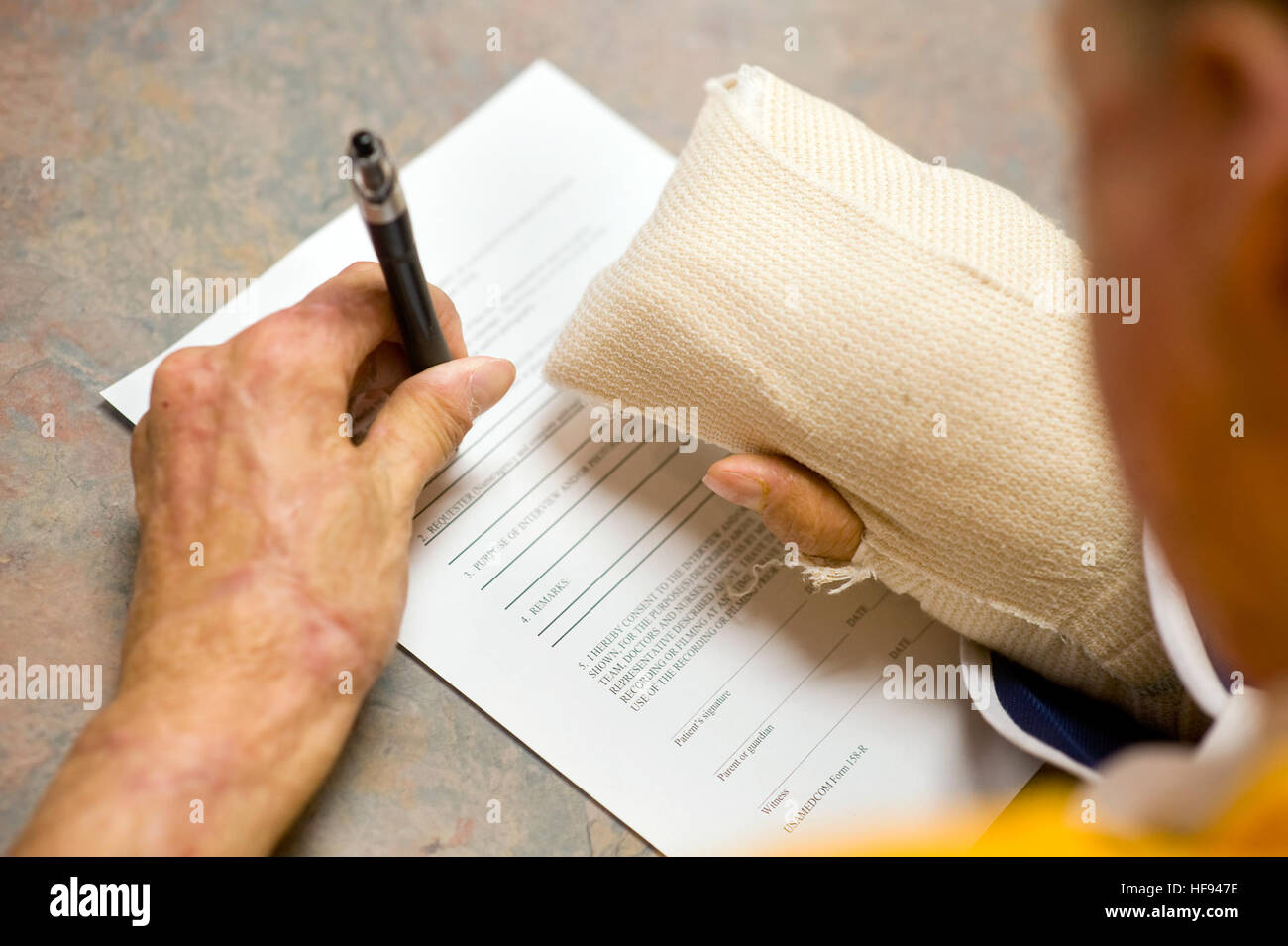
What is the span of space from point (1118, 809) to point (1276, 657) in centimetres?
9

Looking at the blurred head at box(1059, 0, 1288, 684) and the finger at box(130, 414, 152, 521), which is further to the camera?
the finger at box(130, 414, 152, 521)

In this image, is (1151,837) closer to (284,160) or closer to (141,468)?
(141,468)

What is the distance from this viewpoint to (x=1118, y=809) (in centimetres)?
38

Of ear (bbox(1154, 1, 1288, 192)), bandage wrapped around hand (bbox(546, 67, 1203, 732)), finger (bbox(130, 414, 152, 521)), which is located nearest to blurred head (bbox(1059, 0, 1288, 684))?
ear (bbox(1154, 1, 1288, 192))

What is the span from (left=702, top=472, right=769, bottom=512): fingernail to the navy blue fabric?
18cm

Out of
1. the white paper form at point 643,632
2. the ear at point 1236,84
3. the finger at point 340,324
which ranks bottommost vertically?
the white paper form at point 643,632

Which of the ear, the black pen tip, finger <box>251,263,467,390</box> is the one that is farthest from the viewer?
finger <box>251,263,467,390</box>

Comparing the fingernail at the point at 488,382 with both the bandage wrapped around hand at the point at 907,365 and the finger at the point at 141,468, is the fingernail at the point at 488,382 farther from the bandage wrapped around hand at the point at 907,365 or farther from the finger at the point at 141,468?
the finger at the point at 141,468

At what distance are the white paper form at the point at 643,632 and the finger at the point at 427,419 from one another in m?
0.06

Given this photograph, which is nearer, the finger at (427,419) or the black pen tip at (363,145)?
the black pen tip at (363,145)

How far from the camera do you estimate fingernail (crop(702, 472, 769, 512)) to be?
0.57 meters

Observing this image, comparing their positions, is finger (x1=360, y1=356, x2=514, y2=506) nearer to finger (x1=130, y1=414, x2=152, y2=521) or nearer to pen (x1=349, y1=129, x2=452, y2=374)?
pen (x1=349, y1=129, x2=452, y2=374)

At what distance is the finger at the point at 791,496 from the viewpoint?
0.56 meters

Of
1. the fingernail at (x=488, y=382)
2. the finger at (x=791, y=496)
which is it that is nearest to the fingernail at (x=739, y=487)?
the finger at (x=791, y=496)
